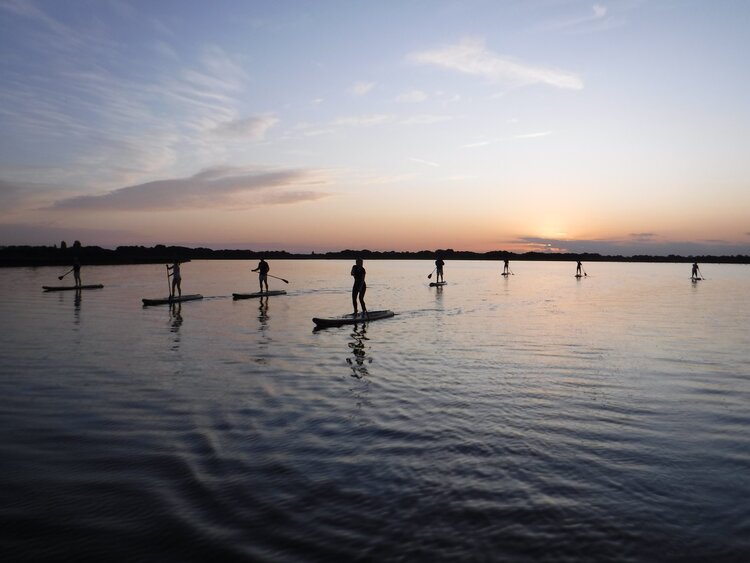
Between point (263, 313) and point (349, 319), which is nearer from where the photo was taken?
point (349, 319)

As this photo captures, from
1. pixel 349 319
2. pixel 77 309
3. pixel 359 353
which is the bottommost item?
pixel 359 353

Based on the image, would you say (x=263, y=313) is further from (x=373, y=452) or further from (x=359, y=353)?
(x=373, y=452)

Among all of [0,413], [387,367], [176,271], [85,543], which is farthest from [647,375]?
[176,271]

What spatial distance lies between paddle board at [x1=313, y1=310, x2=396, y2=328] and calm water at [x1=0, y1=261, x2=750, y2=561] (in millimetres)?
5581

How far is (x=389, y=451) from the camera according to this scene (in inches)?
326

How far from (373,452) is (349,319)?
16.6 metres

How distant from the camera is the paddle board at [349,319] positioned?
24.0 meters

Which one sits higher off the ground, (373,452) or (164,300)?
(164,300)

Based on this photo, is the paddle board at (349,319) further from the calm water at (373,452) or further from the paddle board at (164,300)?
the paddle board at (164,300)

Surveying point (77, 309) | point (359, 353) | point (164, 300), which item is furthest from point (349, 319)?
point (77, 309)

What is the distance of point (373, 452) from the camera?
8250 millimetres

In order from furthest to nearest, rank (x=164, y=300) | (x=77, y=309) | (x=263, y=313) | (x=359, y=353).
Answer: (x=164, y=300) < (x=77, y=309) < (x=263, y=313) < (x=359, y=353)

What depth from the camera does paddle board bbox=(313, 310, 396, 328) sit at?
2397 centimetres

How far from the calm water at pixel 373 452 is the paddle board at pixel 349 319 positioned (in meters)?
5.58
